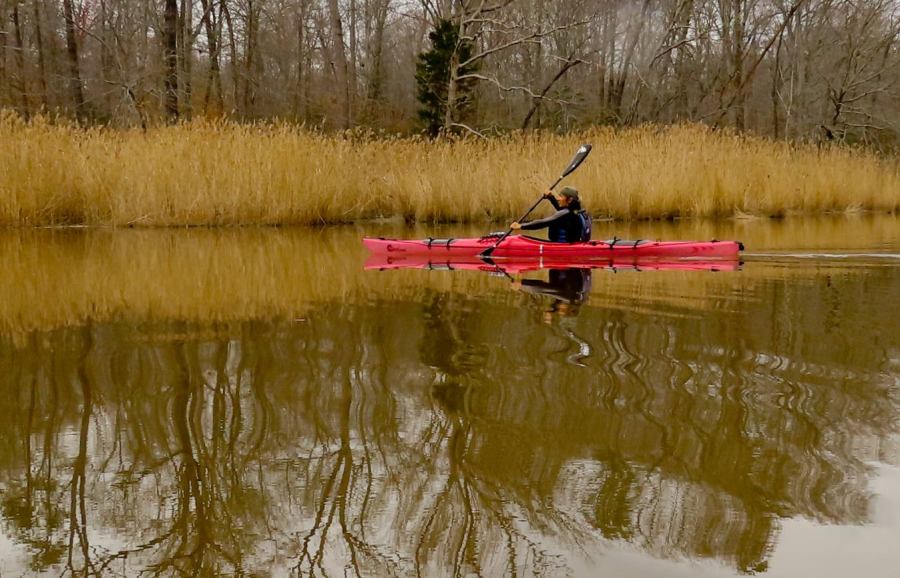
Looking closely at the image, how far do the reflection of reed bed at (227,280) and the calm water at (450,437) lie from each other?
85mm

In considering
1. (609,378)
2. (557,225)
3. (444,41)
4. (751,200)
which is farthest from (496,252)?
(444,41)

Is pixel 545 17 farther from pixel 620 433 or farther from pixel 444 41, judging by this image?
pixel 620 433

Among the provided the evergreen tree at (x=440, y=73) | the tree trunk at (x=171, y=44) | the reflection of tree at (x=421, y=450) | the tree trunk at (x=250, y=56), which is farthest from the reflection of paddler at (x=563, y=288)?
the tree trunk at (x=250, y=56)

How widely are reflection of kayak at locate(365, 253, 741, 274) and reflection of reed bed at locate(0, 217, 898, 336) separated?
0.30 metres

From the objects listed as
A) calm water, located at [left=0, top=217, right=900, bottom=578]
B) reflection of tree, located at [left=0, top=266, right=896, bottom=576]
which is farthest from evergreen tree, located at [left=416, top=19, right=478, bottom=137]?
reflection of tree, located at [left=0, top=266, right=896, bottom=576]

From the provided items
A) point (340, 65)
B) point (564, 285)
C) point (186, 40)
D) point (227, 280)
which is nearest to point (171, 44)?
point (186, 40)

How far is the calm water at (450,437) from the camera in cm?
222

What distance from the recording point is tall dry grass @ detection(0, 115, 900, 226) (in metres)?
12.4

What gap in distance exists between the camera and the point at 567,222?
914 cm

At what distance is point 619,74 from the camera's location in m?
27.9

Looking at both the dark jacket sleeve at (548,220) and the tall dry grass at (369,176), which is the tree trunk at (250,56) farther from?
the dark jacket sleeve at (548,220)

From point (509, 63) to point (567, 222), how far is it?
82.4ft

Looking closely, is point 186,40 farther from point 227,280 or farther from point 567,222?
point 227,280

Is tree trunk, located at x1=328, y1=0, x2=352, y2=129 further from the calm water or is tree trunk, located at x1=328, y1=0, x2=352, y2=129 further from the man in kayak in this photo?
the calm water
